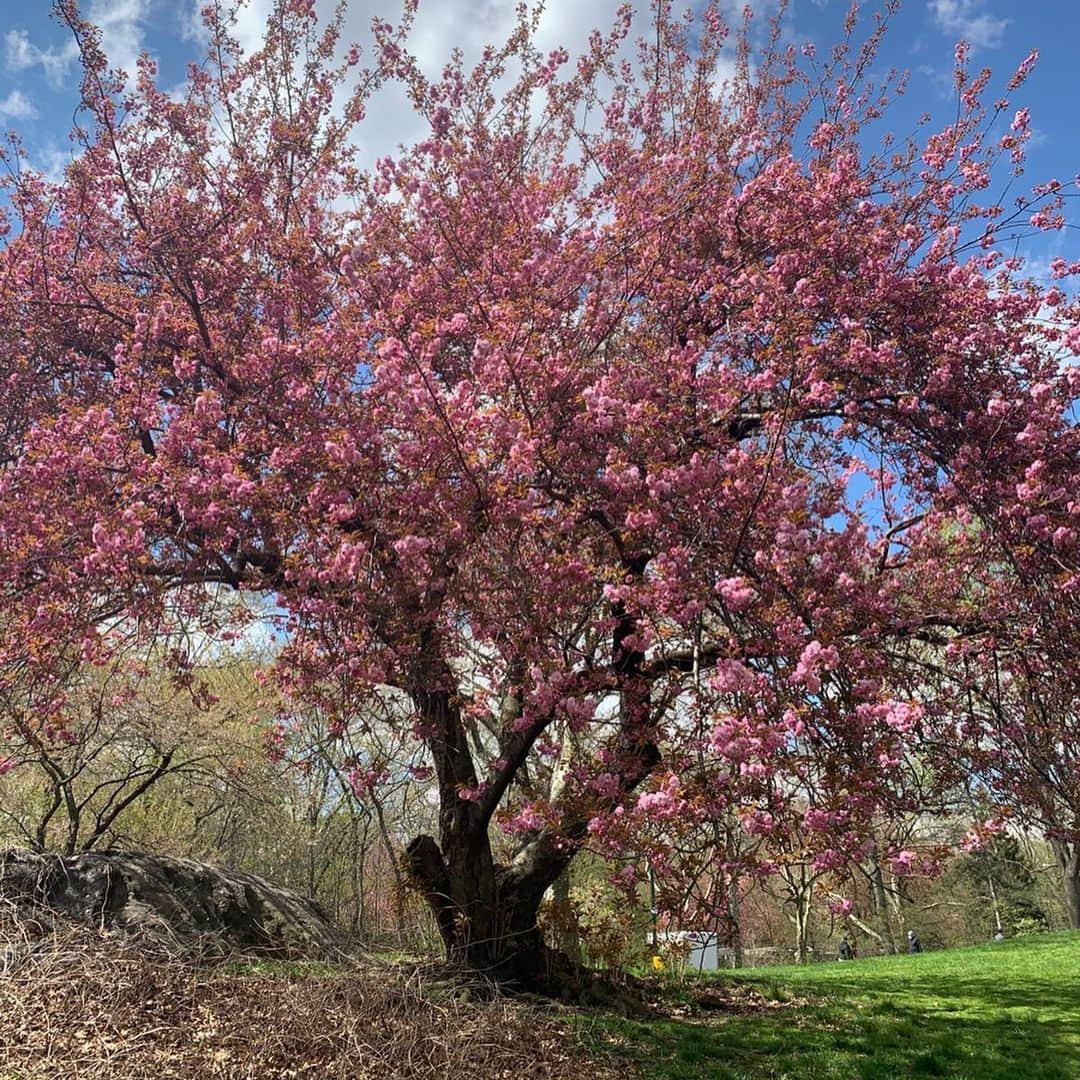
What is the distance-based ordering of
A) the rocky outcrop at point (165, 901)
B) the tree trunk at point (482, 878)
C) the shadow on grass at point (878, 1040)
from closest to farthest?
the shadow on grass at point (878, 1040) → the rocky outcrop at point (165, 901) → the tree trunk at point (482, 878)

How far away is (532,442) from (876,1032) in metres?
6.43

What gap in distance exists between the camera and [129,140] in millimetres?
6922

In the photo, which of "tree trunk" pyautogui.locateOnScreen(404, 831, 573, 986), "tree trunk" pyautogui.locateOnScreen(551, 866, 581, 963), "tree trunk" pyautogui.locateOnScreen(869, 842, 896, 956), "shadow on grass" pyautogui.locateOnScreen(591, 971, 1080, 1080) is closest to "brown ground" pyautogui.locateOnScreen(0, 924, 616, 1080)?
"tree trunk" pyautogui.locateOnScreen(551, 866, 581, 963)

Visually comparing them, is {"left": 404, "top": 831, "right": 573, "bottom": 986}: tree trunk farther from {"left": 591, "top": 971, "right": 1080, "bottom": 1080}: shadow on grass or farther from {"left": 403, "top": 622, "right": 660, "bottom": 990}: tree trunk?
{"left": 591, "top": 971, "right": 1080, "bottom": 1080}: shadow on grass

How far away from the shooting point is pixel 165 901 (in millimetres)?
7668

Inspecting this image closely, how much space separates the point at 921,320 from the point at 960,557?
1872 mm

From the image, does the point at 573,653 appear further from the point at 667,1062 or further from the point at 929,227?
the point at 929,227

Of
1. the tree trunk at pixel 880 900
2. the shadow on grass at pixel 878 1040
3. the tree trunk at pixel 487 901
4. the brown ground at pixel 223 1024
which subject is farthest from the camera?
the tree trunk at pixel 487 901

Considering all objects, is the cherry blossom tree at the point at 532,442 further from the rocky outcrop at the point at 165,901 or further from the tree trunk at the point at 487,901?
the rocky outcrop at the point at 165,901

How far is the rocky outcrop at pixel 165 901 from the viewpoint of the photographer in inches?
271

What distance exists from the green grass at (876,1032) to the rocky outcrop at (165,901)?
329 cm


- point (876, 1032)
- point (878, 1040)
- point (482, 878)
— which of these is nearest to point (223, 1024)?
point (482, 878)

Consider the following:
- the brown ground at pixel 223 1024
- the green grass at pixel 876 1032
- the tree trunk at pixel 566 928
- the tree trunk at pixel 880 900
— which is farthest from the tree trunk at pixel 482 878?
the tree trunk at pixel 880 900

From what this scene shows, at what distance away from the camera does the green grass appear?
610 centimetres
